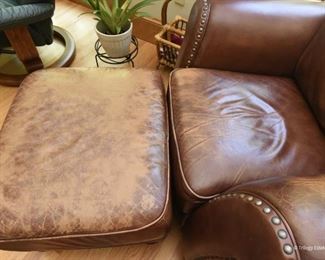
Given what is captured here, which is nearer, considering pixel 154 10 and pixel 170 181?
pixel 170 181

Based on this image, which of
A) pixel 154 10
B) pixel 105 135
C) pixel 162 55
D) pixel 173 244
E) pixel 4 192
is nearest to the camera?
pixel 4 192

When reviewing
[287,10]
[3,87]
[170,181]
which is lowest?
[3,87]

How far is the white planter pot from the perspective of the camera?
1.39m

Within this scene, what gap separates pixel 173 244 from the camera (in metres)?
1.10

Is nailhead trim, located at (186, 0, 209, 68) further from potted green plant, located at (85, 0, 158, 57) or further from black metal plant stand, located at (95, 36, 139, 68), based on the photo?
black metal plant stand, located at (95, 36, 139, 68)

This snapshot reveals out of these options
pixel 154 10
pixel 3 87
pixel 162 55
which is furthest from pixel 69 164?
pixel 154 10

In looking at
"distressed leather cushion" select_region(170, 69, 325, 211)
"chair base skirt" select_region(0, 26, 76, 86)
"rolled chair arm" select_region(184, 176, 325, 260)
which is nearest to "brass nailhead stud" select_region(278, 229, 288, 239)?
"rolled chair arm" select_region(184, 176, 325, 260)

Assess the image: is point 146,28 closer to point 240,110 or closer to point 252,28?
point 252,28

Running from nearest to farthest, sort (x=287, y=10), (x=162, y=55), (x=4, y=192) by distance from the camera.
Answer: (x=4, y=192), (x=287, y=10), (x=162, y=55)

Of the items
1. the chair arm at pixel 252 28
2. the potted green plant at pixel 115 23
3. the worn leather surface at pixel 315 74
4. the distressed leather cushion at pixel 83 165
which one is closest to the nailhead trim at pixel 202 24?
the chair arm at pixel 252 28

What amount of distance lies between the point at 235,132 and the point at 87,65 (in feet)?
3.66

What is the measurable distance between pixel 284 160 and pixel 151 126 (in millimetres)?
389

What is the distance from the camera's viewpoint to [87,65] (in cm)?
170

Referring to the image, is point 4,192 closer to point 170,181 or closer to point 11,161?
point 11,161
